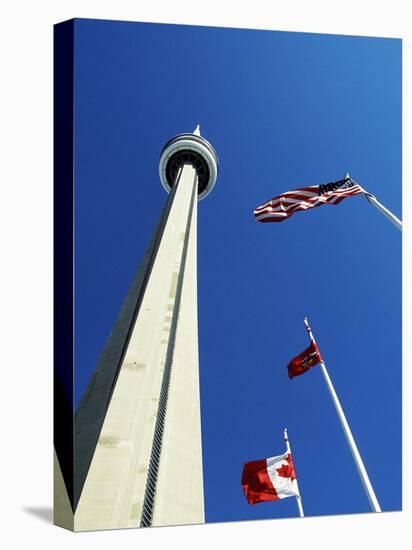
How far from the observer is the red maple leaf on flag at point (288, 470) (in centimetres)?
1791

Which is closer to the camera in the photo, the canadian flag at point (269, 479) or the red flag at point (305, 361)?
the canadian flag at point (269, 479)

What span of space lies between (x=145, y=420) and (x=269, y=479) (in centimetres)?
255

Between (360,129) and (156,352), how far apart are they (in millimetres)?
5726

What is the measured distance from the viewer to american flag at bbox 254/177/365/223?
1777cm

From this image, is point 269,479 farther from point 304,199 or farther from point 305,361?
point 304,199

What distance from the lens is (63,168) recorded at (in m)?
16.4

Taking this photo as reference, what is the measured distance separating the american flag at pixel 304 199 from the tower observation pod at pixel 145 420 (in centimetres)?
174

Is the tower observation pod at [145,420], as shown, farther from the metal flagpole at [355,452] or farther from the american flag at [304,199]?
the metal flagpole at [355,452]

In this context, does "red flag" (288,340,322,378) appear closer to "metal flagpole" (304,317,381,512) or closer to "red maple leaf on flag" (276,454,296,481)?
"metal flagpole" (304,317,381,512)

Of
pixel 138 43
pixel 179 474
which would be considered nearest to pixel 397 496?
pixel 179 474

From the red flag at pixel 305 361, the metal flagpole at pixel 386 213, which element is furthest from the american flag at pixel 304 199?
the red flag at pixel 305 361

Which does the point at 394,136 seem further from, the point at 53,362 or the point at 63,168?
the point at 53,362

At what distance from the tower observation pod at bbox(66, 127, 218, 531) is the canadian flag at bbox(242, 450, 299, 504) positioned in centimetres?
90

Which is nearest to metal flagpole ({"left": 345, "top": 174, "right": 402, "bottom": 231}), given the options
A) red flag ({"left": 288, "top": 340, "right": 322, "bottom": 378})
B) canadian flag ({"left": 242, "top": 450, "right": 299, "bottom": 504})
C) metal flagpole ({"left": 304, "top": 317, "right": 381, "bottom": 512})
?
red flag ({"left": 288, "top": 340, "right": 322, "bottom": 378})
